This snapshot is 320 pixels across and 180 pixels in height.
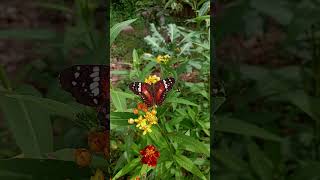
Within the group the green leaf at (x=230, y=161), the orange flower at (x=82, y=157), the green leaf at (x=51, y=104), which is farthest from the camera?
the green leaf at (x=230, y=161)

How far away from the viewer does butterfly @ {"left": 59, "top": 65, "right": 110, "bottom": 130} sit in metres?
1.39

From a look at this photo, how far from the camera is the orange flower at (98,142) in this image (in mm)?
1385

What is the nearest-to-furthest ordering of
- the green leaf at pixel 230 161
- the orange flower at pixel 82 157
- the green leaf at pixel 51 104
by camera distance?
the green leaf at pixel 51 104 < the orange flower at pixel 82 157 < the green leaf at pixel 230 161

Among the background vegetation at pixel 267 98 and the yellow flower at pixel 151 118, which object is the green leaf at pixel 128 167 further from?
the background vegetation at pixel 267 98

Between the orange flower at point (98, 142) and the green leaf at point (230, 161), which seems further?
the green leaf at point (230, 161)

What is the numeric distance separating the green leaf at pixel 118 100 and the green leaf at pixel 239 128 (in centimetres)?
21

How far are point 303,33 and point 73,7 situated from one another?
0.52 m

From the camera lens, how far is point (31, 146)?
1.34 m

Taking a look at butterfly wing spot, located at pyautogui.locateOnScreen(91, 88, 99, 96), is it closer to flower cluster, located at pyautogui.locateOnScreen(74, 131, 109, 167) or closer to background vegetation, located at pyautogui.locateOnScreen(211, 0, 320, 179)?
flower cluster, located at pyautogui.locateOnScreen(74, 131, 109, 167)

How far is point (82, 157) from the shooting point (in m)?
1.37

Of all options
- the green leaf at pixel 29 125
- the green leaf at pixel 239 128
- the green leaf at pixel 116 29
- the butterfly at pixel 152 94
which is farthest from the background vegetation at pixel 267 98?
the green leaf at pixel 29 125

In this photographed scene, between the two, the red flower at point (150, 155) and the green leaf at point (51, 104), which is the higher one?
the green leaf at point (51, 104)

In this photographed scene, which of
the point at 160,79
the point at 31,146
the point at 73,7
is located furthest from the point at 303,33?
the point at 31,146

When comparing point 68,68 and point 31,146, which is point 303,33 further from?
point 31,146
